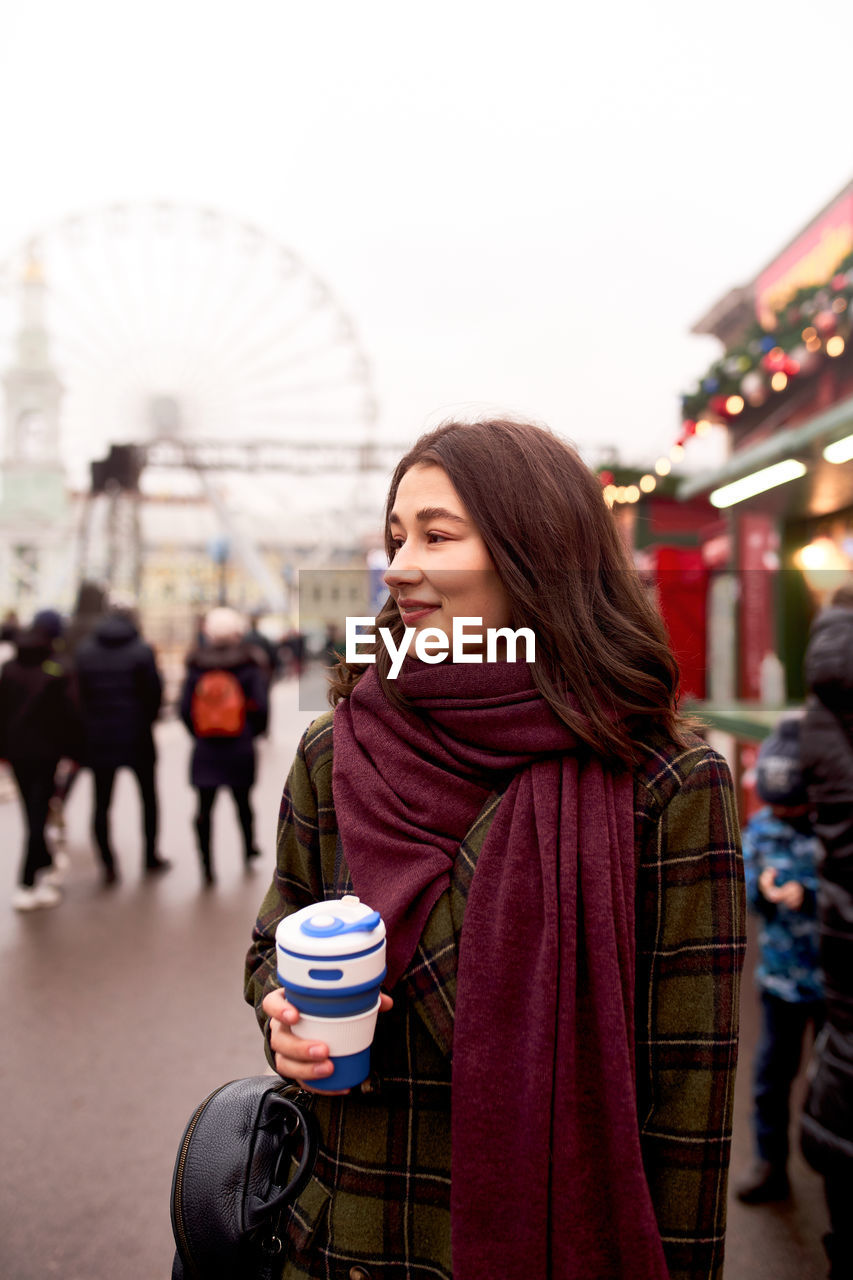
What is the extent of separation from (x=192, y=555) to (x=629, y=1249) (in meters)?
53.5

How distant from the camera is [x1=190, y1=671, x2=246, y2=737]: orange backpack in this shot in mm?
5266

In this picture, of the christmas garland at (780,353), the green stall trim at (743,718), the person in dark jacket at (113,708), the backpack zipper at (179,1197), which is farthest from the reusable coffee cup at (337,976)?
the person in dark jacket at (113,708)

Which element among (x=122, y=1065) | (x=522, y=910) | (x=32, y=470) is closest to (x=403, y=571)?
(x=522, y=910)

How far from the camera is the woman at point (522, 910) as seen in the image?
Result: 1.03m

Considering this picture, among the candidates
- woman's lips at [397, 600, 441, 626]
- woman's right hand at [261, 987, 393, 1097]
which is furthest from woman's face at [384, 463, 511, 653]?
woman's right hand at [261, 987, 393, 1097]

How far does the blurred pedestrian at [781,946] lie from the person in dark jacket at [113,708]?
394cm

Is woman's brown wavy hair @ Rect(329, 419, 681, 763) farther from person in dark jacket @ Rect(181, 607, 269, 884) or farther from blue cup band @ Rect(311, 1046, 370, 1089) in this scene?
person in dark jacket @ Rect(181, 607, 269, 884)

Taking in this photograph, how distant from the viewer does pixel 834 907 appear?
2.11 meters

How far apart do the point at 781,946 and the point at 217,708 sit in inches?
140

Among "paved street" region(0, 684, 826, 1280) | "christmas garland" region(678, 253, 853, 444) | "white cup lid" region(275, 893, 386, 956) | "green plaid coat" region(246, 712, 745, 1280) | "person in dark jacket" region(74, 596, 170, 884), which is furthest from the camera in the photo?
"person in dark jacket" region(74, 596, 170, 884)

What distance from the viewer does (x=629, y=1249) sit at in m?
1.01

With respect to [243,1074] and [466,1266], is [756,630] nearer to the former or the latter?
[243,1074]

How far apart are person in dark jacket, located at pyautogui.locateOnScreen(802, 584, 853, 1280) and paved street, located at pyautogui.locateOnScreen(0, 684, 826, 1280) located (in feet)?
1.22

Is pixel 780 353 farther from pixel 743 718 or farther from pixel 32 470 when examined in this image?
pixel 32 470
